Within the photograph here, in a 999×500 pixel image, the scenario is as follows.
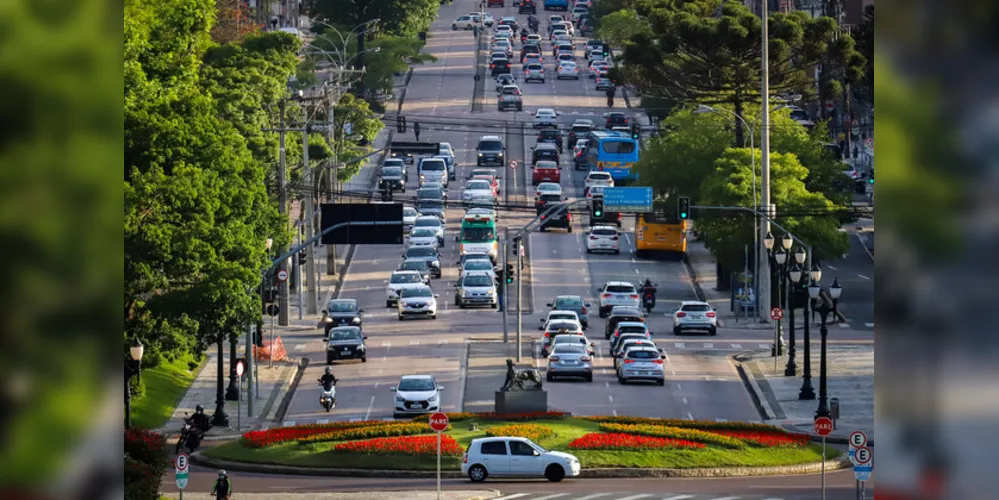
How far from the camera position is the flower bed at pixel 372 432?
52.2 meters

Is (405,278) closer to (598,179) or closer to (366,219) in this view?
(366,219)

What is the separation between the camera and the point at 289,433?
53.7 metres

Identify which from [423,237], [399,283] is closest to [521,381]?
[399,283]

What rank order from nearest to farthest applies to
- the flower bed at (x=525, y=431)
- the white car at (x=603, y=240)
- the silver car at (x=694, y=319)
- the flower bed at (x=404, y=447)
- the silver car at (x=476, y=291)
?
the flower bed at (x=404, y=447), the flower bed at (x=525, y=431), the silver car at (x=694, y=319), the silver car at (x=476, y=291), the white car at (x=603, y=240)

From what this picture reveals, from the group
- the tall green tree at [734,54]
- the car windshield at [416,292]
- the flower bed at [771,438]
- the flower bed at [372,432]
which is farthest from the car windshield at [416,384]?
the tall green tree at [734,54]

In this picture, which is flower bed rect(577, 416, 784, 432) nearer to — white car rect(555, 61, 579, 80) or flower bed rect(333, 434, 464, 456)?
flower bed rect(333, 434, 464, 456)

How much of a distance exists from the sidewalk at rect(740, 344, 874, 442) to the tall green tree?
27634 millimetres

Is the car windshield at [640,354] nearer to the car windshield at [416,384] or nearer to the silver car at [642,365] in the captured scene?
the silver car at [642,365]

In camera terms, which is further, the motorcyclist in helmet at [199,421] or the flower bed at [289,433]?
the motorcyclist in helmet at [199,421]

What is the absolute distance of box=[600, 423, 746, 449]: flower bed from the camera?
5197cm

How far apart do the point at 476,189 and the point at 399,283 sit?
25794 millimetres

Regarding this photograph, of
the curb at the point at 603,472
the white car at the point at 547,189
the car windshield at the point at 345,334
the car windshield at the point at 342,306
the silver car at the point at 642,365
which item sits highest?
the white car at the point at 547,189

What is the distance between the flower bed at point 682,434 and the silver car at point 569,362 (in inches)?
568
